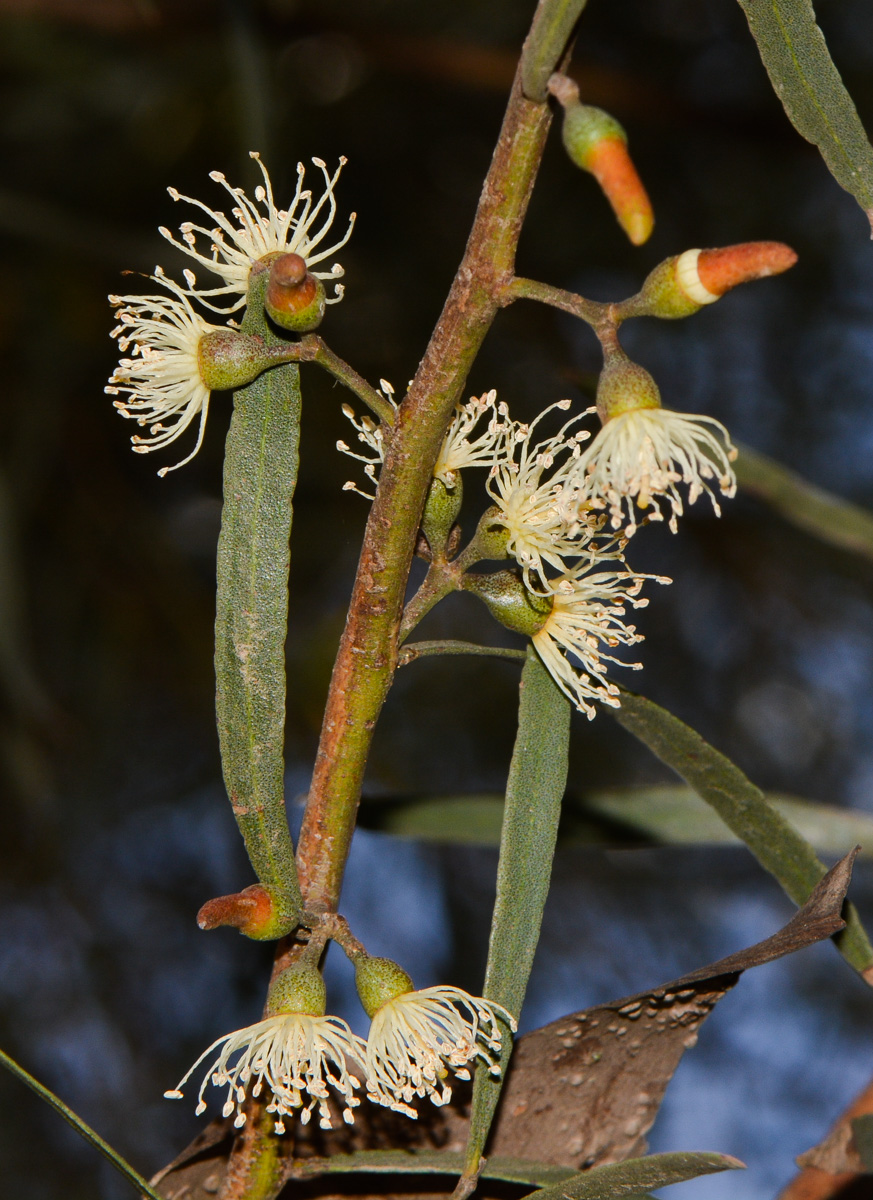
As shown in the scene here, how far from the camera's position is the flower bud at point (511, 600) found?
0.87 m

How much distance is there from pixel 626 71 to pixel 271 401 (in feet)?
7.90

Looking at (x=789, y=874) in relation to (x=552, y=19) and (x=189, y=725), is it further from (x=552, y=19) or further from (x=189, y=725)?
(x=189, y=725)

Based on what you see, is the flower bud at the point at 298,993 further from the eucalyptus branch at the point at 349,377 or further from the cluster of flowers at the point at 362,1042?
the eucalyptus branch at the point at 349,377

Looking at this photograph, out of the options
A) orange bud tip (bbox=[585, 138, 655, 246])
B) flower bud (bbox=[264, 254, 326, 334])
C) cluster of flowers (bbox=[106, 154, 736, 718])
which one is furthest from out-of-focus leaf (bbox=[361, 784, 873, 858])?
orange bud tip (bbox=[585, 138, 655, 246])

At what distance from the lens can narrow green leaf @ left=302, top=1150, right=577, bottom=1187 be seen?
0.84 metres

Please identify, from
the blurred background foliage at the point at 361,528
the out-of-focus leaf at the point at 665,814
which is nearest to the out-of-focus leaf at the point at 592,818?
the out-of-focus leaf at the point at 665,814

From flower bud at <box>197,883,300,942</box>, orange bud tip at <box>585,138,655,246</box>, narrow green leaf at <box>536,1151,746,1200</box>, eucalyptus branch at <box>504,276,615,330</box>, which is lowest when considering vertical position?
narrow green leaf at <box>536,1151,746,1200</box>

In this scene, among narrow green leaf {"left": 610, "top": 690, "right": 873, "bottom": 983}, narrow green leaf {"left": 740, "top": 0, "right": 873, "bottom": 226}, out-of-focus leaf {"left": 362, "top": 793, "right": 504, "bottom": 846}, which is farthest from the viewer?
out-of-focus leaf {"left": 362, "top": 793, "right": 504, "bottom": 846}

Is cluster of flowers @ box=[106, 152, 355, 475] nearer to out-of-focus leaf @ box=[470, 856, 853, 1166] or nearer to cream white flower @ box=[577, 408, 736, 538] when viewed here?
cream white flower @ box=[577, 408, 736, 538]

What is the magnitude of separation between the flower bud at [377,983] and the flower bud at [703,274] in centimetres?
47

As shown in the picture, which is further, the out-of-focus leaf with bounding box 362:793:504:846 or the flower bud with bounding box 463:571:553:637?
the out-of-focus leaf with bounding box 362:793:504:846

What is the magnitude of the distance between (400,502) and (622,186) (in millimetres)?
232

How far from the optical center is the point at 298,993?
80 centimetres

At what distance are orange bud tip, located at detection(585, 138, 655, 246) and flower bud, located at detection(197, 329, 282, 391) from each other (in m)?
0.25
